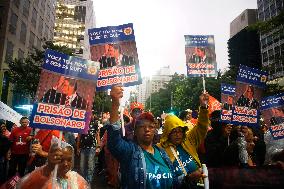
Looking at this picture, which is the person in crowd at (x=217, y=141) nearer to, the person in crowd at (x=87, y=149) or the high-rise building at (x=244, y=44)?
the person in crowd at (x=87, y=149)

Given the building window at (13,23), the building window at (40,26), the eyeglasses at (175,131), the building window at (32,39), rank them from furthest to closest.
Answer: the building window at (40,26) < the building window at (32,39) < the building window at (13,23) < the eyeglasses at (175,131)

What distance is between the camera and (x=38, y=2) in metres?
47.2

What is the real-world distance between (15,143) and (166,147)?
22.2 feet

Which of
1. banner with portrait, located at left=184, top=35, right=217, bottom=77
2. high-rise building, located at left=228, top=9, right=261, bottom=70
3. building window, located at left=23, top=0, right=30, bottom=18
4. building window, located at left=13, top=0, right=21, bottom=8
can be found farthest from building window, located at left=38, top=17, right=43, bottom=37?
high-rise building, located at left=228, top=9, right=261, bottom=70

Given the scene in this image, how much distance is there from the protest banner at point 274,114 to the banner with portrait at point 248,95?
83 cm

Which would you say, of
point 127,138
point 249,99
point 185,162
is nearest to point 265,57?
point 249,99

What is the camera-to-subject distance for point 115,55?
600cm

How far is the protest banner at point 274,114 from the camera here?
761 centimetres

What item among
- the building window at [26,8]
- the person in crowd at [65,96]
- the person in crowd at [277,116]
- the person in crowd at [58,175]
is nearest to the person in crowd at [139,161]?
the person in crowd at [58,175]

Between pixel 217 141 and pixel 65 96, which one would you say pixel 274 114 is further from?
pixel 65 96

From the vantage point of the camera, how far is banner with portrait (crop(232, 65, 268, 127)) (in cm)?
686

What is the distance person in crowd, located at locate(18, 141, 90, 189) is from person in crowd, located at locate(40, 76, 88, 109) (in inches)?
31.8

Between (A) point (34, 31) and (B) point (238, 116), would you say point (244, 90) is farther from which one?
(A) point (34, 31)

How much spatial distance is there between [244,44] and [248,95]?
286ft
